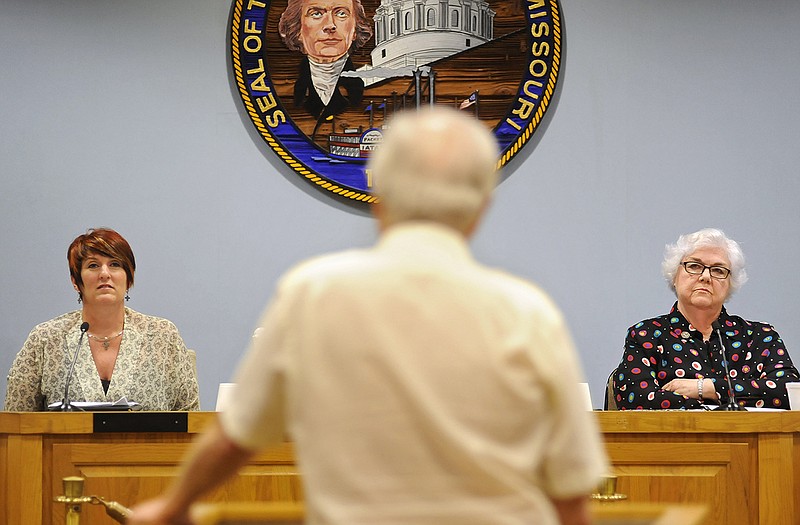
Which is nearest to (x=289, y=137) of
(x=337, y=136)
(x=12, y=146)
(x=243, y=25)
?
(x=337, y=136)

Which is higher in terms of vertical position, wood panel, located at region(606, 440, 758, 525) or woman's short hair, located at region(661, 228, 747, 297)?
woman's short hair, located at region(661, 228, 747, 297)

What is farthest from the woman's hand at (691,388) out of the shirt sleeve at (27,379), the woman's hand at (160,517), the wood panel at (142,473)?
the woman's hand at (160,517)

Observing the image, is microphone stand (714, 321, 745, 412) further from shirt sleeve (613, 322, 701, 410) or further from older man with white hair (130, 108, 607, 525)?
older man with white hair (130, 108, 607, 525)

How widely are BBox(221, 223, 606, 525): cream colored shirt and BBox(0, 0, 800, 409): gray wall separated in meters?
3.35

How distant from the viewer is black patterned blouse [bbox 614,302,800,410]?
3.43m

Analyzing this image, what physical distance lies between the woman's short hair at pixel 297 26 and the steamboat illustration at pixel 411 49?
0.05m

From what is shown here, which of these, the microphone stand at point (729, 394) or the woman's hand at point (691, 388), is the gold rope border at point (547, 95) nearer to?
the microphone stand at point (729, 394)

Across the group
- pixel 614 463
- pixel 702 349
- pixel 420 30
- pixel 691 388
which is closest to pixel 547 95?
pixel 420 30

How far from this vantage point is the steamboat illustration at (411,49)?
4.48 m

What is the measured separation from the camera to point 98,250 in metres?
3.73

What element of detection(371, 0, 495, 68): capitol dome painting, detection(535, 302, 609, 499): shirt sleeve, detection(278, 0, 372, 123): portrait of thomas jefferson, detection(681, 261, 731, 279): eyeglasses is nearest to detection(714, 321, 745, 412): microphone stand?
detection(681, 261, 731, 279): eyeglasses

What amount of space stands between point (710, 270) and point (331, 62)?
176 centimetres

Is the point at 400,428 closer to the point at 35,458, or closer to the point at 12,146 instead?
the point at 35,458

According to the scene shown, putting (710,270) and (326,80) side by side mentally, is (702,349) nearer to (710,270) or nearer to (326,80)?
(710,270)
